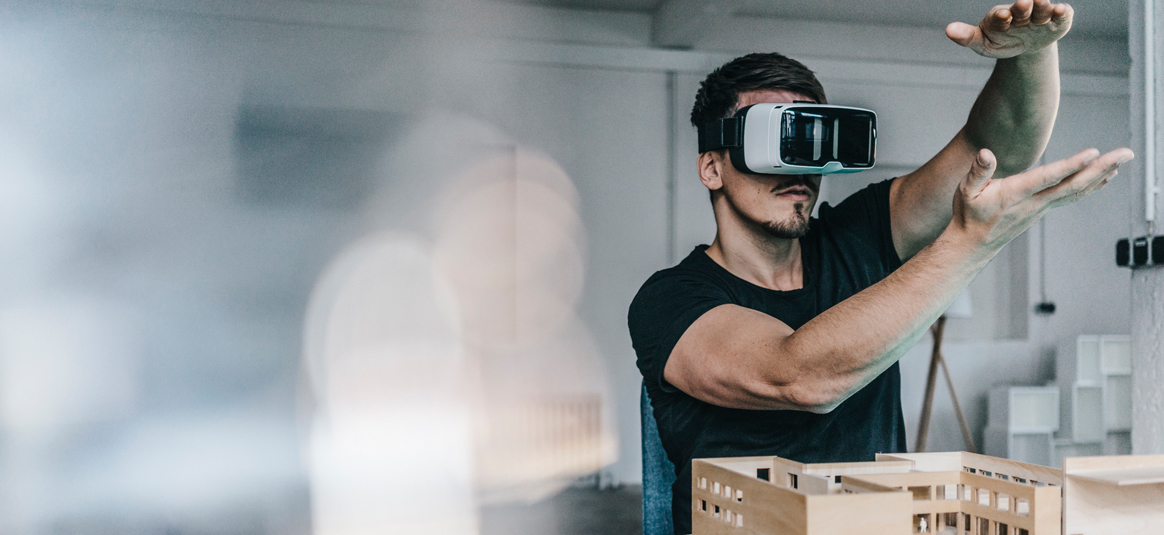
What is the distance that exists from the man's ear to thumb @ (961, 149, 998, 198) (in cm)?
66

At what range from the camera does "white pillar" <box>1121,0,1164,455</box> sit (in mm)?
1951

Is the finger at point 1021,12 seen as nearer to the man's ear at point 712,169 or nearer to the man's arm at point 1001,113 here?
the man's arm at point 1001,113

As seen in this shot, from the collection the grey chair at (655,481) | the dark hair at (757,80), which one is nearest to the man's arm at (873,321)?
the grey chair at (655,481)

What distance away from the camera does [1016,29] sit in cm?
84

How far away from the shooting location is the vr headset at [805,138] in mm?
1148

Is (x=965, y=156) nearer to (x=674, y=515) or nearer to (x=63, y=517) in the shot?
(x=674, y=515)

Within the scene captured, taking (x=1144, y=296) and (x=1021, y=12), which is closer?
(x=1021, y=12)

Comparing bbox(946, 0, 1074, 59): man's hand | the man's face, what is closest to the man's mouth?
the man's face

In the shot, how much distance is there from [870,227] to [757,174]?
36 cm

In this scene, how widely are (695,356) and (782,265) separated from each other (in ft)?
1.40

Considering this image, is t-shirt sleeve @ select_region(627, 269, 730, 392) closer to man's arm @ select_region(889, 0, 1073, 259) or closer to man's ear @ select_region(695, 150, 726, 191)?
man's ear @ select_region(695, 150, 726, 191)

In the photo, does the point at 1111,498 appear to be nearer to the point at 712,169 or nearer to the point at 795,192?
the point at 795,192

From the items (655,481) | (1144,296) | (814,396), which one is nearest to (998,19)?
(814,396)

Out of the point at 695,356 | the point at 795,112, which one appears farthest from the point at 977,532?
the point at 795,112
